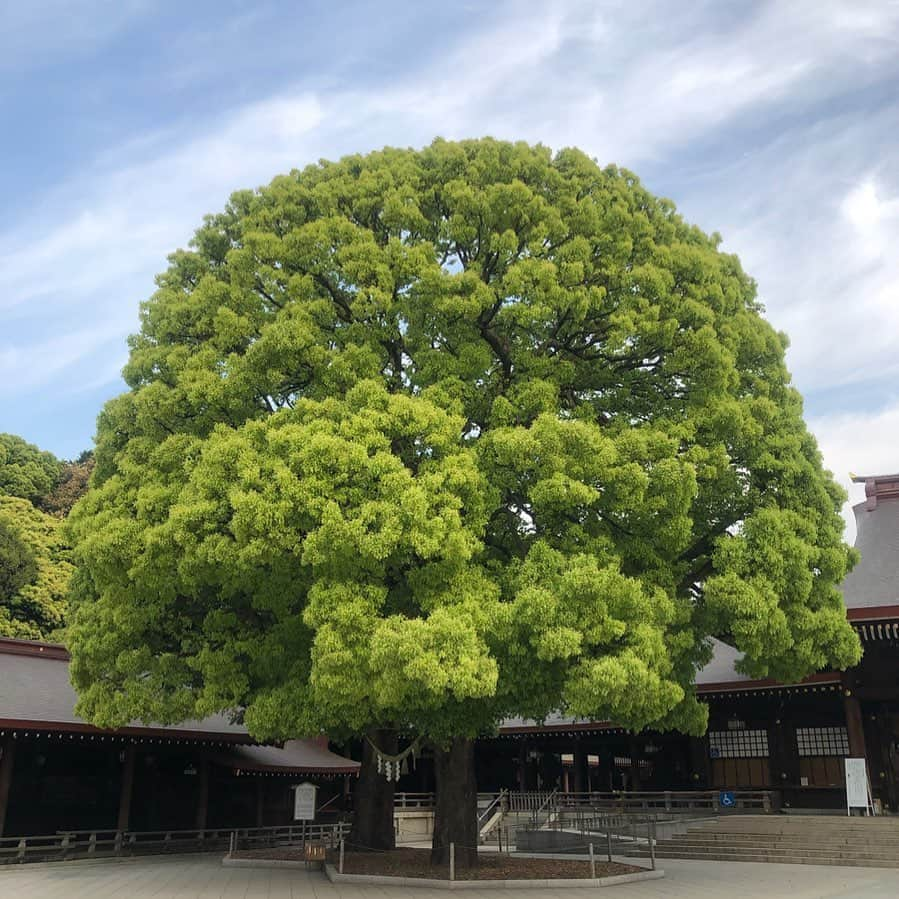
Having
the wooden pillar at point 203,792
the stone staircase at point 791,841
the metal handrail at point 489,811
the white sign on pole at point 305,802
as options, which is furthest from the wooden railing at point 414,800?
the white sign on pole at point 305,802

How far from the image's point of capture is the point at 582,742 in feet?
88.8

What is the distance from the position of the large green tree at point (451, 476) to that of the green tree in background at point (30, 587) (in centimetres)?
2407

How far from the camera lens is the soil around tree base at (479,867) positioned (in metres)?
14.3

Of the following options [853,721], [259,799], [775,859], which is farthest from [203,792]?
[853,721]

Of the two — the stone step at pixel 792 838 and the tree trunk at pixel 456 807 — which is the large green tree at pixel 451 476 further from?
the stone step at pixel 792 838

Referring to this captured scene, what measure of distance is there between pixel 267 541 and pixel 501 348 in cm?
553

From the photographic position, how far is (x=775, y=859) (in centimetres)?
1795

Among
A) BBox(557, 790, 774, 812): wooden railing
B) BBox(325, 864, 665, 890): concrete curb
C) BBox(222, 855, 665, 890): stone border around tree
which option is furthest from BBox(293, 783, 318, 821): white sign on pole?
BBox(557, 790, 774, 812): wooden railing

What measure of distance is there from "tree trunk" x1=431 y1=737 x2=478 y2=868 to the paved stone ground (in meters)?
1.34

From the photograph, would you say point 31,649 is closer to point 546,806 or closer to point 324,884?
point 324,884

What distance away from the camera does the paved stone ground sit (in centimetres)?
1298

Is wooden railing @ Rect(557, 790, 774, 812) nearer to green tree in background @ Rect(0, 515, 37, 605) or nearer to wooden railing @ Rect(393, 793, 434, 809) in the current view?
wooden railing @ Rect(393, 793, 434, 809)

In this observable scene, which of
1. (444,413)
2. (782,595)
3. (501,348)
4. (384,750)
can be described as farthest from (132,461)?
(782,595)

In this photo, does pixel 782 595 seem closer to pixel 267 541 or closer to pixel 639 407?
pixel 639 407
